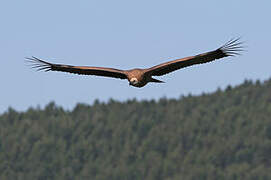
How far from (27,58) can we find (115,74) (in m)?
2.76

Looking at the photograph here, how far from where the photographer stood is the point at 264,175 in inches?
7840

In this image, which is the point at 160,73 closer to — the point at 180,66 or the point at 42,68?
the point at 180,66

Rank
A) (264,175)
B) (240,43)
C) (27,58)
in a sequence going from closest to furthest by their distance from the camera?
(240,43) < (27,58) < (264,175)

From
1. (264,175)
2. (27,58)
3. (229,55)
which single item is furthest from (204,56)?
(264,175)

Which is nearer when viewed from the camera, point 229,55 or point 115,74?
point 229,55

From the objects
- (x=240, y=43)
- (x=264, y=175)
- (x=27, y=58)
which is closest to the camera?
(x=240, y=43)

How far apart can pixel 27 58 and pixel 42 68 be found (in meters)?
1.16

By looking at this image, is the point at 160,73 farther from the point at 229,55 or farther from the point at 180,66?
the point at 229,55

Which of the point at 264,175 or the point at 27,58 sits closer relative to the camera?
the point at 27,58

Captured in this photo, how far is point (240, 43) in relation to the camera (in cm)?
2339

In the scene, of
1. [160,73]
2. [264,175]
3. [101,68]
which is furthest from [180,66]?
[264,175]

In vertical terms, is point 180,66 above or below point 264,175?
above

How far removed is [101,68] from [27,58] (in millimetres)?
2197

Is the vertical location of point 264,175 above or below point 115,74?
below
